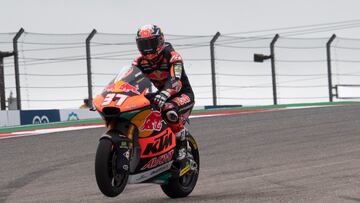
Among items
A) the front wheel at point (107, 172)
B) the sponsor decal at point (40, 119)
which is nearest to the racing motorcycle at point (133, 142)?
the front wheel at point (107, 172)

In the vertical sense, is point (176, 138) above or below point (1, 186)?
above

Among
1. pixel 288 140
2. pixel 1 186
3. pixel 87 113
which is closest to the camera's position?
pixel 1 186

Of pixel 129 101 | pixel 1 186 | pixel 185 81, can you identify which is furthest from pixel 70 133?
pixel 129 101

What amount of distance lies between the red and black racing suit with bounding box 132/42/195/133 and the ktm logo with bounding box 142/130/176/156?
19cm

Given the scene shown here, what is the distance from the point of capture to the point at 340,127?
1535 centimetres

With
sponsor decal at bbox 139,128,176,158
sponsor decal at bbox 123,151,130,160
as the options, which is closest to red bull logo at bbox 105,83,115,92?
sponsor decal at bbox 139,128,176,158

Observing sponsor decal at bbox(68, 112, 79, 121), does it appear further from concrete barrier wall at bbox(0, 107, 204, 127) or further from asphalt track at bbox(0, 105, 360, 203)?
asphalt track at bbox(0, 105, 360, 203)

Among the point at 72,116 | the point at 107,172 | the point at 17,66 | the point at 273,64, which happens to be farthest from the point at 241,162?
the point at 273,64

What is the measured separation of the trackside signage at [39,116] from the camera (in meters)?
19.7

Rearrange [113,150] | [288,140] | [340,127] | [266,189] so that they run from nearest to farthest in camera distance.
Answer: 1. [113,150]
2. [266,189]
3. [288,140]
4. [340,127]

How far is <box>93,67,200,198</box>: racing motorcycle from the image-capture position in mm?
6723

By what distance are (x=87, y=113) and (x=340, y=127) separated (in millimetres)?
8090

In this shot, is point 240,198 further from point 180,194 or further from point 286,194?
point 180,194

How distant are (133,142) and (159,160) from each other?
0.52 m
